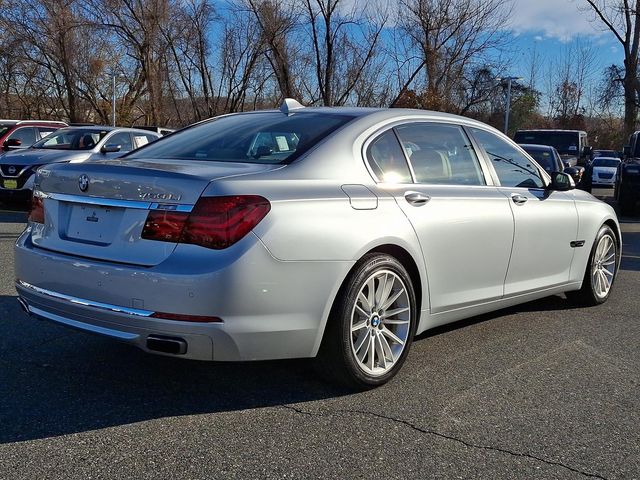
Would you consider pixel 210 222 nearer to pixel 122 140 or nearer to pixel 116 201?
pixel 116 201

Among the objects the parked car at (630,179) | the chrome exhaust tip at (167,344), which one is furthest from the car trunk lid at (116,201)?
the parked car at (630,179)

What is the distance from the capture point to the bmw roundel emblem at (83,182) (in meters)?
3.50

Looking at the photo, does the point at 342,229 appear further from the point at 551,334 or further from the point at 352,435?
the point at 551,334

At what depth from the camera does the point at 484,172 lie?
15.7ft

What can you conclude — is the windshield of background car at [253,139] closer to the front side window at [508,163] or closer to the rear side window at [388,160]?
the rear side window at [388,160]

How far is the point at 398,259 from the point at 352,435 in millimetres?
1121

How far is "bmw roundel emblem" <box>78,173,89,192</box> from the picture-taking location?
350 cm

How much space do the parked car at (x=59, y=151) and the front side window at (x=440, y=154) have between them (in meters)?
7.67

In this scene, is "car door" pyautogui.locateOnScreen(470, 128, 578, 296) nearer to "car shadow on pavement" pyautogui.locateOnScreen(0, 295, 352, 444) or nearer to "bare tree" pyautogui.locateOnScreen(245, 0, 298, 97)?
"car shadow on pavement" pyautogui.locateOnScreen(0, 295, 352, 444)

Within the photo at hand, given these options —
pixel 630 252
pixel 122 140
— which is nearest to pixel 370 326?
pixel 630 252

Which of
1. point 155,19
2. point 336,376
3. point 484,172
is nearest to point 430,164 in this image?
point 484,172

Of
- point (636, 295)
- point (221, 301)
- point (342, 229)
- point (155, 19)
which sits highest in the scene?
point (155, 19)

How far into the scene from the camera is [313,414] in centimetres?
346

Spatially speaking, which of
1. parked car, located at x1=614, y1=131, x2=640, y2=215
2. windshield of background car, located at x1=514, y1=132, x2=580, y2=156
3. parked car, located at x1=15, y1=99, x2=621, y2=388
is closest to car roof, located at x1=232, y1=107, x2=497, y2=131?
parked car, located at x1=15, y1=99, x2=621, y2=388
